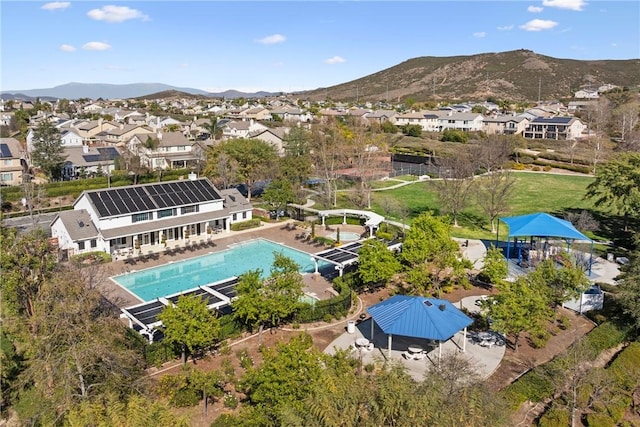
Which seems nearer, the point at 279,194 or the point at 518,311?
the point at 518,311

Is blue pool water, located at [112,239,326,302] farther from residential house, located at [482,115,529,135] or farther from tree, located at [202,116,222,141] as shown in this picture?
residential house, located at [482,115,529,135]

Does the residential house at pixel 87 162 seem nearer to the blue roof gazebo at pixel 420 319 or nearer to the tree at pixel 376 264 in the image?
the tree at pixel 376 264

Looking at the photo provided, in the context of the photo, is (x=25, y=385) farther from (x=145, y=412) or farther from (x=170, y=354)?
(x=145, y=412)

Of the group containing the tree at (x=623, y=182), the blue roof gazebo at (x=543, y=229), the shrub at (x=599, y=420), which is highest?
the tree at (x=623, y=182)

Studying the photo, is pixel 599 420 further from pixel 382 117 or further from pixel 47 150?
pixel 382 117

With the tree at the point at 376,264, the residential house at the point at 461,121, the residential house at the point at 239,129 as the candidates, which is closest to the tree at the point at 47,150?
the residential house at the point at 239,129

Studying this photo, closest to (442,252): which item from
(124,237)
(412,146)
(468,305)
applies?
(468,305)

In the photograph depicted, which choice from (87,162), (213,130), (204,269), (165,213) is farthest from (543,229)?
(213,130)
